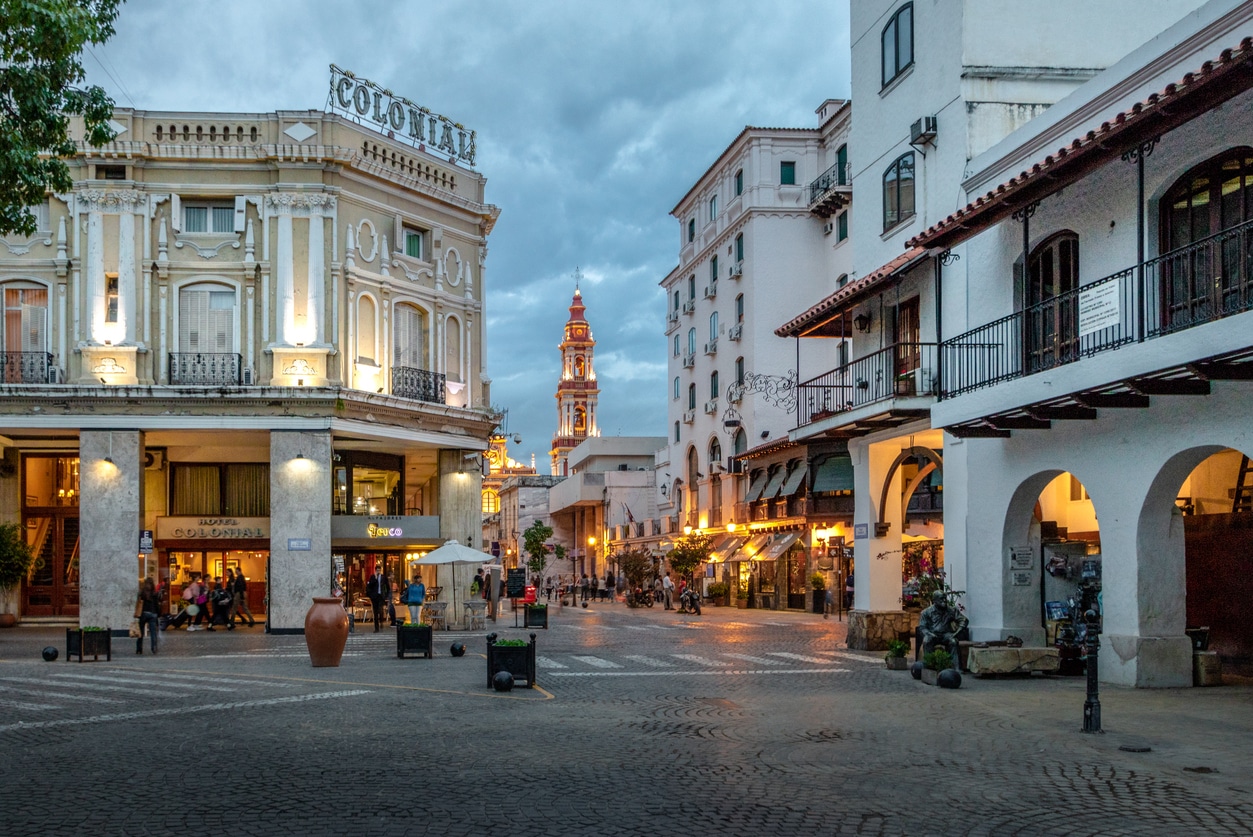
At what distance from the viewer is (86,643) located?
23.9 meters

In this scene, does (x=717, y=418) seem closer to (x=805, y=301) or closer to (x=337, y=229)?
(x=805, y=301)

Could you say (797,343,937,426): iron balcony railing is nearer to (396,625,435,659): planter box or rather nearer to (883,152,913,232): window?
(883,152,913,232): window

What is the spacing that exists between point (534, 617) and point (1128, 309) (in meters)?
21.5

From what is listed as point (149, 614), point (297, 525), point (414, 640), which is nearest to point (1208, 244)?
point (414, 640)

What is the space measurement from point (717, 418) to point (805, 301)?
8.26m

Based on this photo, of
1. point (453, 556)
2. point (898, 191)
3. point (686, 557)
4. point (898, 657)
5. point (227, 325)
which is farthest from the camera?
point (686, 557)

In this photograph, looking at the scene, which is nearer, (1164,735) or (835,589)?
(1164,735)

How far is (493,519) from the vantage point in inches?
5285

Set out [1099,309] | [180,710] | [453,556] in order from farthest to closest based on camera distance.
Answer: [453,556] → [1099,309] → [180,710]

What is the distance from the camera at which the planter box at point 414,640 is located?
23969 mm

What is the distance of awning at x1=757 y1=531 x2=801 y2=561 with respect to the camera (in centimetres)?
4797

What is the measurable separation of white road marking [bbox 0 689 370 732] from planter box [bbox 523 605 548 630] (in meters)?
16.8

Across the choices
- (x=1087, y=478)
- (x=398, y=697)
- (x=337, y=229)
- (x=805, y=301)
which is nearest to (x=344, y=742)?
(x=398, y=697)

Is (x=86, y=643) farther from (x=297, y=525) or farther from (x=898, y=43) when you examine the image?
(x=898, y=43)
